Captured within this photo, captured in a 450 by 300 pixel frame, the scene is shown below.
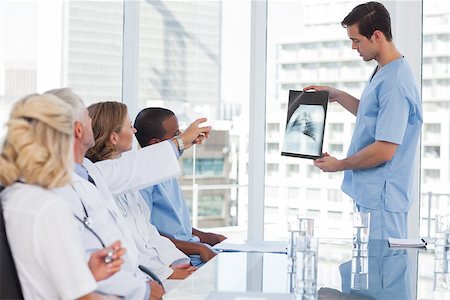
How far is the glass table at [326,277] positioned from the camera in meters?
2.00

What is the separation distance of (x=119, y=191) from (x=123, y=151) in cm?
30

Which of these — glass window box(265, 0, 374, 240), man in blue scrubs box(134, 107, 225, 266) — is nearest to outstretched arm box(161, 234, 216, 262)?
man in blue scrubs box(134, 107, 225, 266)

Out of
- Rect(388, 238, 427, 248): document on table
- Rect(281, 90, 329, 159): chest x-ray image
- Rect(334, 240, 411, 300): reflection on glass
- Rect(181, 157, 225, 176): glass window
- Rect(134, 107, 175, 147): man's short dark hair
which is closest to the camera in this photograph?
Rect(334, 240, 411, 300): reflection on glass

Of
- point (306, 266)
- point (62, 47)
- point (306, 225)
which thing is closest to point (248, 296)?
point (306, 266)

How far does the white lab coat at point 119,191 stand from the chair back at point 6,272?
1.04 ft

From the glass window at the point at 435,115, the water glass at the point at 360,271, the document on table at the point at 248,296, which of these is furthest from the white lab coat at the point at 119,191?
the glass window at the point at 435,115

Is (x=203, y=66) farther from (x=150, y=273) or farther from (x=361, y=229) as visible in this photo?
(x=150, y=273)

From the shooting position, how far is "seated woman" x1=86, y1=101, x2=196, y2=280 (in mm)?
2867

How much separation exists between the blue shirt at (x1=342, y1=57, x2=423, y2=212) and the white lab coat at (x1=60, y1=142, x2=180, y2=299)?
92cm

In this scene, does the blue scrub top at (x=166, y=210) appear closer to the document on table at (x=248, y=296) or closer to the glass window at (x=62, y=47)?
the document on table at (x=248, y=296)

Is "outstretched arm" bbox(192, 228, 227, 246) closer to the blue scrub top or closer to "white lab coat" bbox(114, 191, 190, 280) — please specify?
the blue scrub top

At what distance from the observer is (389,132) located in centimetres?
318

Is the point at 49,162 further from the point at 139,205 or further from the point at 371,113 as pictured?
the point at 371,113

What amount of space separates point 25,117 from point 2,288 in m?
0.38
